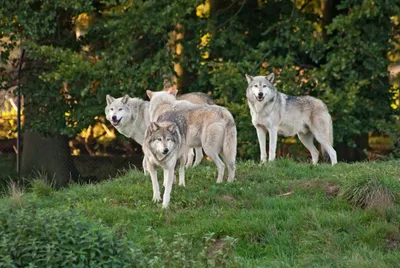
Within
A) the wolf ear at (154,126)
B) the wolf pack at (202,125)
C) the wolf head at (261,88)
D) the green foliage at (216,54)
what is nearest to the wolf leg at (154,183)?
the wolf pack at (202,125)

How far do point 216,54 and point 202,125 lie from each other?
7.91m

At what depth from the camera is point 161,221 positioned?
391 inches

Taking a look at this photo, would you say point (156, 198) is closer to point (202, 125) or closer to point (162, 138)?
point (162, 138)

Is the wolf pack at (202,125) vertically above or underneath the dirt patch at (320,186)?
above

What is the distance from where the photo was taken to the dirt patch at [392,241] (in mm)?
8859

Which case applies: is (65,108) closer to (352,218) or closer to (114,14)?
(114,14)

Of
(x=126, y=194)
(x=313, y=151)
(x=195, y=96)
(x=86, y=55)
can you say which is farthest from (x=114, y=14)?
(x=126, y=194)

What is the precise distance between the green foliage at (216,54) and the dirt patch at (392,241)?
312 inches

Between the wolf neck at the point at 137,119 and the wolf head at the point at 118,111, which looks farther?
the wolf neck at the point at 137,119

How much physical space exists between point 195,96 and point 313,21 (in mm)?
6107

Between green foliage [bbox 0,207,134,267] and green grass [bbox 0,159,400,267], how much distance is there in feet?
2.13

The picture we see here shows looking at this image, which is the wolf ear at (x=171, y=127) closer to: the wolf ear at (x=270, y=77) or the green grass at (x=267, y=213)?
the green grass at (x=267, y=213)

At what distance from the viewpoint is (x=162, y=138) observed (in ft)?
34.2

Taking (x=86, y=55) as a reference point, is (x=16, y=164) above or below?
below
